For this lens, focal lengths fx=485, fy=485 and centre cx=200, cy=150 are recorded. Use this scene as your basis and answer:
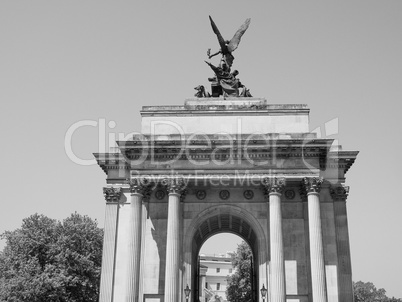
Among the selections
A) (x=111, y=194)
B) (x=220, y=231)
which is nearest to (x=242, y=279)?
(x=220, y=231)

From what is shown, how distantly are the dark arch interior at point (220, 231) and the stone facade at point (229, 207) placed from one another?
1.69 feet

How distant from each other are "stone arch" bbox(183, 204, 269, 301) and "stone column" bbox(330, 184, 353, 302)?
5324 millimetres

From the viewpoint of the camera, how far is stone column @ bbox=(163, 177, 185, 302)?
3192 centimetres

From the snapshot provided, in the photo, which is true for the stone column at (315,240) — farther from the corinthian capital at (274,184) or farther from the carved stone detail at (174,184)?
the carved stone detail at (174,184)

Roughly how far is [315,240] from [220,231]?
1220 centimetres

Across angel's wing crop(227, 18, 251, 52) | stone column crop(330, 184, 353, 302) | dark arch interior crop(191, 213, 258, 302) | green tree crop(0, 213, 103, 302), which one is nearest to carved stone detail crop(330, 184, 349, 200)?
stone column crop(330, 184, 353, 302)

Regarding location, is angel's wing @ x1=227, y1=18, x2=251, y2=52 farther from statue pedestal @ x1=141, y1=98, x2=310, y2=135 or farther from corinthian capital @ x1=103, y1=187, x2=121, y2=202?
corinthian capital @ x1=103, y1=187, x2=121, y2=202

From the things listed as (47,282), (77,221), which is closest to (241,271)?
(77,221)

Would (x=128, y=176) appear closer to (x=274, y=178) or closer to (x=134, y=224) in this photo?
(x=134, y=224)

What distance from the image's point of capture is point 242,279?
246ft

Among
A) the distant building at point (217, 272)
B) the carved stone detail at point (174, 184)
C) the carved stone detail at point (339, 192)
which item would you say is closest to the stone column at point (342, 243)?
the carved stone detail at point (339, 192)

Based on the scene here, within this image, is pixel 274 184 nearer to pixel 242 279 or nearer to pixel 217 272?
pixel 242 279

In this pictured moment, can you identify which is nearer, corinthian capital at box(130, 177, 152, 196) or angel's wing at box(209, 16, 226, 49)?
corinthian capital at box(130, 177, 152, 196)

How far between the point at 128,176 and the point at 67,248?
19945mm
